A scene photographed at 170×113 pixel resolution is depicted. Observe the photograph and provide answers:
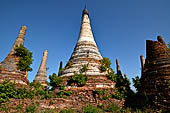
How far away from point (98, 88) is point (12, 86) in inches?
210

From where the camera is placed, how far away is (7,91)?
737 cm

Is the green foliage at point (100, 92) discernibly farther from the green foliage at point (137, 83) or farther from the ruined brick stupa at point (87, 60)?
the green foliage at point (137, 83)

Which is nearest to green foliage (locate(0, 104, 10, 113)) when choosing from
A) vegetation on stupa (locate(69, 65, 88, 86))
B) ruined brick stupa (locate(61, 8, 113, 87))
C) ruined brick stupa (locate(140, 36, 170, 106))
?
vegetation on stupa (locate(69, 65, 88, 86))

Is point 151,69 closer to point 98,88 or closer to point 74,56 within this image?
point 98,88

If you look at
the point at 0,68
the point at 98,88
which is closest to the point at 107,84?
the point at 98,88

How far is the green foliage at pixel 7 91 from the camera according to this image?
7076 mm

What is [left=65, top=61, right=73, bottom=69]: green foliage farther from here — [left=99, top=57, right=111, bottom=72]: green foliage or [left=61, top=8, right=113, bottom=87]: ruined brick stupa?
[left=99, top=57, right=111, bottom=72]: green foliage

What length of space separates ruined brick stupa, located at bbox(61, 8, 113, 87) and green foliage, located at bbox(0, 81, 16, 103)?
3.51 metres

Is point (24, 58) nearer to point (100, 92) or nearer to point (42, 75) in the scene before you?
point (100, 92)

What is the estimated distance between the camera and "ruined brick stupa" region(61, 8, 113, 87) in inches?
346

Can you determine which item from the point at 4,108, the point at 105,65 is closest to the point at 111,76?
the point at 105,65

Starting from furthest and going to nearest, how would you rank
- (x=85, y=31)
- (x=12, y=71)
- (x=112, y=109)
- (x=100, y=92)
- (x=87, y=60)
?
(x=85, y=31) → (x=87, y=60) → (x=12, y=71) → (x=100, y=92) → (x=112, y=109)

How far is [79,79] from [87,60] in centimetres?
212

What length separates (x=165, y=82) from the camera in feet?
22.1
